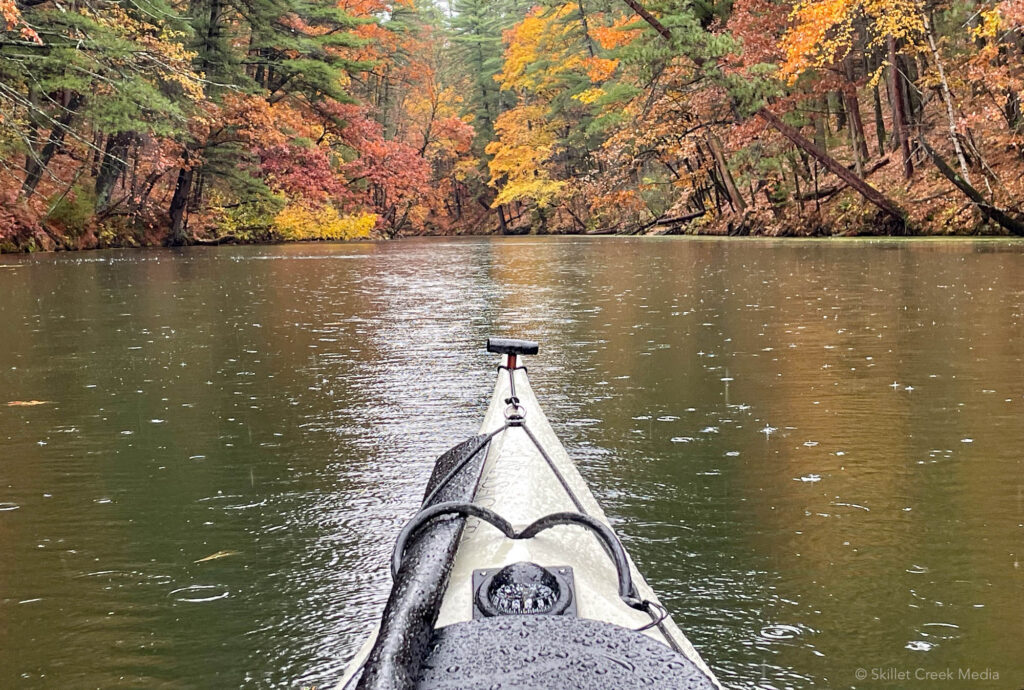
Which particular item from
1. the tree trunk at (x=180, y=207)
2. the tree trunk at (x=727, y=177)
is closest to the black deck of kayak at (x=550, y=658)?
the tree trunk at (x=727, y=177)

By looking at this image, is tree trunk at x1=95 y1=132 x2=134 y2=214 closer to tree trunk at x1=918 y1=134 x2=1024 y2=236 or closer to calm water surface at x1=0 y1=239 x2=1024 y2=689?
calm water surface at x1=0 y1=239 x2=1024 y2=689

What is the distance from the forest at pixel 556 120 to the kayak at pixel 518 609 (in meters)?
9.30

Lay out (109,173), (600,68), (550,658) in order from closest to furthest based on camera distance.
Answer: (550,658) → (109,173) → (600,68)

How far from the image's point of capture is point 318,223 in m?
45.0

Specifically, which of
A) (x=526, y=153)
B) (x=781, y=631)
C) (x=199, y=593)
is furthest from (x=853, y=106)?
(x=526, y=153)

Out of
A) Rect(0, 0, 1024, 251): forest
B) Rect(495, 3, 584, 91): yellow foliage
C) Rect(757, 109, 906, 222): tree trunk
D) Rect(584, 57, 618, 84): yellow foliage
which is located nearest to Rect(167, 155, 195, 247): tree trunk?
Rect(0, 0, 1024, 251): forest

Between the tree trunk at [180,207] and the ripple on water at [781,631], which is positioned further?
the tree trunk at [180,207]

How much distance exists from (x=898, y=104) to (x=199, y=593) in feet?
86.6

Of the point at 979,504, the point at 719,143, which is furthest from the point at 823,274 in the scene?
the point at 719,143

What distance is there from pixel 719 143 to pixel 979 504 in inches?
1307

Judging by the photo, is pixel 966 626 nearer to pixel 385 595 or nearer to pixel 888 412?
pixel 385 595

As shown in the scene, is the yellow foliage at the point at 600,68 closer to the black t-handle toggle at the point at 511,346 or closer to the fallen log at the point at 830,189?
the fallen log at the point at 830,189

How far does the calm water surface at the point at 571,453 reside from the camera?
286 cm

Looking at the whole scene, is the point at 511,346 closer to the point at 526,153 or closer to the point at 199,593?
the point at 199,593
